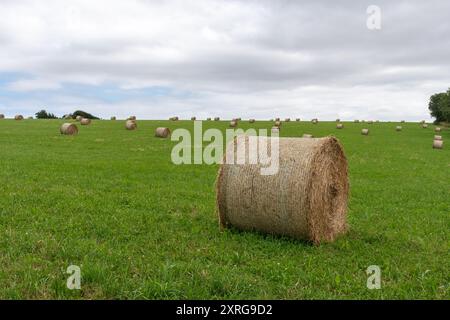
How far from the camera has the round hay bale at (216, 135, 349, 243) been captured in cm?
853

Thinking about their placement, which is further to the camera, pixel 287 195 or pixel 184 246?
pixel 287 195

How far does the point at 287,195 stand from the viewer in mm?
8562

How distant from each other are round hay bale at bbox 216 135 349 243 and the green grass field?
28cm

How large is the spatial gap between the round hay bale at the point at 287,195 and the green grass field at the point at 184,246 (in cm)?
28

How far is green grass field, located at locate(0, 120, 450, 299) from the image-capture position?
6301mm

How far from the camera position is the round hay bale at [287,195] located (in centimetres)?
853

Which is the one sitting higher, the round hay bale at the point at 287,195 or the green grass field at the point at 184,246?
the round hay bale at the point at 287,195

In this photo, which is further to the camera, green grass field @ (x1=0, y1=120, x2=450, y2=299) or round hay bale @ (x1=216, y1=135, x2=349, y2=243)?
round hay bale @ (x1=216, y1=135, x2=349, y2=243)

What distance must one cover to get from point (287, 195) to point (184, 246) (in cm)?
205

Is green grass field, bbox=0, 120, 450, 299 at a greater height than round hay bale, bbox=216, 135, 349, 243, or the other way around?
round hay bale, bbox=216, 135, 349, 243

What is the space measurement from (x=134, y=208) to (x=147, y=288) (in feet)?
16.7

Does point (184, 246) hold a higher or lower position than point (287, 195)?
lower

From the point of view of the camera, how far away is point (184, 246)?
8.11 metres
